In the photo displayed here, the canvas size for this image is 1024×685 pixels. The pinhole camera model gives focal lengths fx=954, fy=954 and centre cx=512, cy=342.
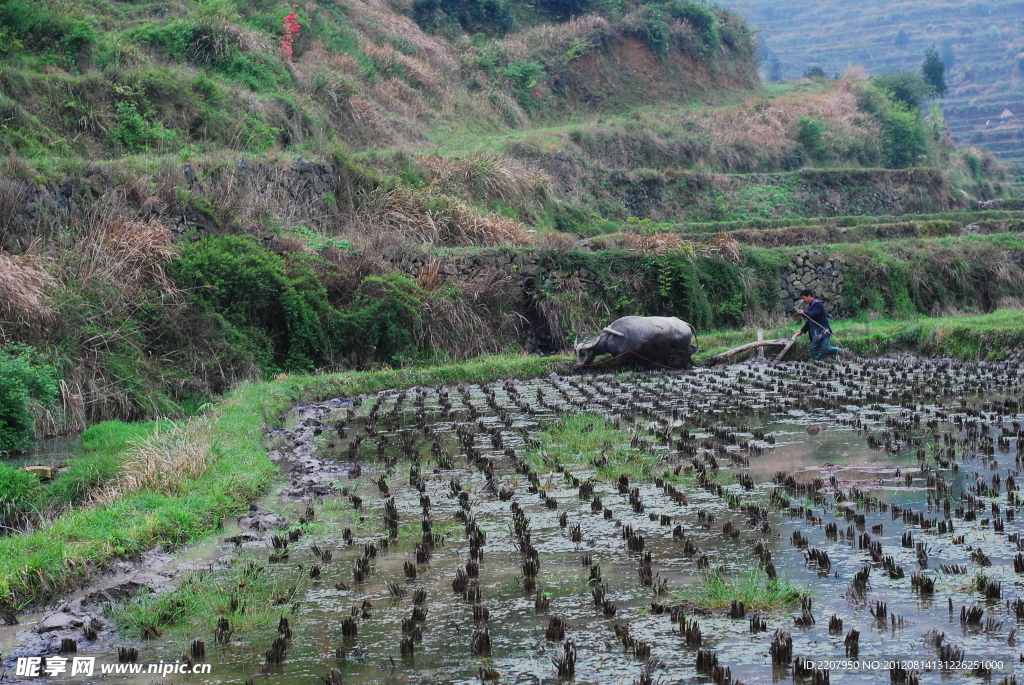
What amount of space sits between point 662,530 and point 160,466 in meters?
4.61

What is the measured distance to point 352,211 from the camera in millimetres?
21109

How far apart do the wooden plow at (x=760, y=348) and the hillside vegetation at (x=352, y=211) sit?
299cm

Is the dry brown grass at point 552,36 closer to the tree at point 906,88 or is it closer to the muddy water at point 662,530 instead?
the tree at point 906,88

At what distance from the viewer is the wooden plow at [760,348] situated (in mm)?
17109

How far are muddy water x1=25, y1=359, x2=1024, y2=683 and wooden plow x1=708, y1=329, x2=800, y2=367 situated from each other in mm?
3857

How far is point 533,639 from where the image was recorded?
199 inches

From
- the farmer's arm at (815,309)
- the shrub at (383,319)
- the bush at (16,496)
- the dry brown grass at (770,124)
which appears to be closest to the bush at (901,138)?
the dry brown grass at (770,124)

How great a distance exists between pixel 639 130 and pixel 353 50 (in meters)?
10.8

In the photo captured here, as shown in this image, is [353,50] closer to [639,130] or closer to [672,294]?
[639,130]

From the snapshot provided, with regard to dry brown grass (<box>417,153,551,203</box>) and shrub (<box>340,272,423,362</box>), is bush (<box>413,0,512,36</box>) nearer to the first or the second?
dry brown grass (<box>417,153,551,203</box>)

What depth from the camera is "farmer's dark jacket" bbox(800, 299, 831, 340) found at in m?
16.9

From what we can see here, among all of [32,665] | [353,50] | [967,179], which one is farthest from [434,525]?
[967,179]

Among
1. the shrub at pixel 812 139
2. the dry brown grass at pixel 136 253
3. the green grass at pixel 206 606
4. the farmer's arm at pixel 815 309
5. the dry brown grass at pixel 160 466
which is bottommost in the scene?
the farmer's arm at pixel 815 309

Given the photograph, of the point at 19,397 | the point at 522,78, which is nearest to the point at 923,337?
the point at 19,397
